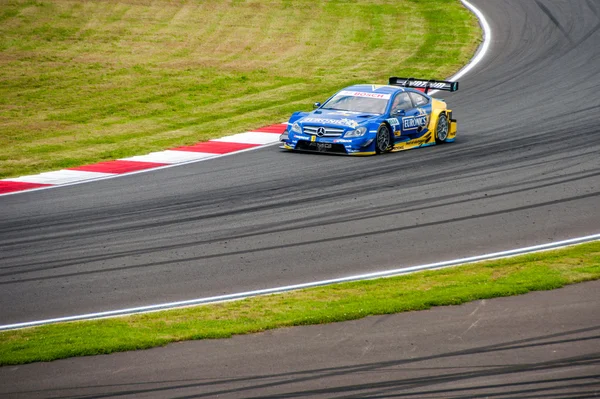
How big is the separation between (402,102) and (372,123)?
138 centimetres

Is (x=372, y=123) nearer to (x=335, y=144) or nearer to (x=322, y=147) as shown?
(x=335, y=144)

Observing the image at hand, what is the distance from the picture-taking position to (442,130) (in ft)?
62.7

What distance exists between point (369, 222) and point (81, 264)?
158 inches

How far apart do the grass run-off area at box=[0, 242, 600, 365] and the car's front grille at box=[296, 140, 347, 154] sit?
6.85 metres

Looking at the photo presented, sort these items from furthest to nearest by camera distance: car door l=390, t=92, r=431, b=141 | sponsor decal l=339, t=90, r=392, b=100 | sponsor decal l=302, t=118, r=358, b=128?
sponsor decal l=339, t=90, r=392, b=100, car door l=390, t=92, r=431, b=141, sponsor decal l=302, t=118, r=358, b=128

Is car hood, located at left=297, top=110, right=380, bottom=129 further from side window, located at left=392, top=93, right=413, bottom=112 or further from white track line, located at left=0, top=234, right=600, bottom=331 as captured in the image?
white track line, located at left=0, top=234, right=600, bottom=331

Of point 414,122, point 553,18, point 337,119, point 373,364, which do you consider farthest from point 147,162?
point 553,18

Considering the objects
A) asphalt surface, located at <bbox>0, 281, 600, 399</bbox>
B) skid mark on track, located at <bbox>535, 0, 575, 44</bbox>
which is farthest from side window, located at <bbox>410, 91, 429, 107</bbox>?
skid mark on track, located at <bbox>535, 0, 575, 44</bbox>

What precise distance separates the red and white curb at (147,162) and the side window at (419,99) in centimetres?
294

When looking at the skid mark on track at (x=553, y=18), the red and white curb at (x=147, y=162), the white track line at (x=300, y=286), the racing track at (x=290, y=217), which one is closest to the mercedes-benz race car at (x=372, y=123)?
the racing track at (x=290, y=217)

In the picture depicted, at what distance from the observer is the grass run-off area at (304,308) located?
881 cm

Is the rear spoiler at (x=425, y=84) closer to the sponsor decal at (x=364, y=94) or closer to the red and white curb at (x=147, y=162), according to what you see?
the sponsor decal at (x=364, y=94)

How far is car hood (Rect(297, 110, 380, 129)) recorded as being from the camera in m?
17.7

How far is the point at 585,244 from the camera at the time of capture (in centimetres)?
1184
